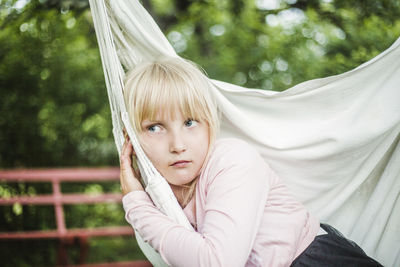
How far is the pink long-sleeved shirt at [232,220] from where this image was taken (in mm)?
945

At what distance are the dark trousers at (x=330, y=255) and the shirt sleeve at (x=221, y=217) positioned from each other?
0.63 ft

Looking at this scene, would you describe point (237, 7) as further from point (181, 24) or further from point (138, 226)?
point (138, 226)

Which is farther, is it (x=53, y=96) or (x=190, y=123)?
(x=53, y=96)

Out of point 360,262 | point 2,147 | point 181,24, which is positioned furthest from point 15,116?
point 360,262

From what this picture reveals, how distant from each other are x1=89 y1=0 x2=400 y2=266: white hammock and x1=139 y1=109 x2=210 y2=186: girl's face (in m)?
0.14

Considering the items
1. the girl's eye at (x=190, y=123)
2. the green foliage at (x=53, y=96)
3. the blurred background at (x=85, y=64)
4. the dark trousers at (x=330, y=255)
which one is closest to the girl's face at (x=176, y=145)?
the girl's eye at (x=190, y=123)

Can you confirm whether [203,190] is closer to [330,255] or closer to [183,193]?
[183,193]

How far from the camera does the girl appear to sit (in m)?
0.98

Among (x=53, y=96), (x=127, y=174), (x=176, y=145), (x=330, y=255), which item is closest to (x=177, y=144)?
(x=176, y=145)

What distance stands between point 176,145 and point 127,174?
221mm

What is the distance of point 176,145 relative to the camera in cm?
108

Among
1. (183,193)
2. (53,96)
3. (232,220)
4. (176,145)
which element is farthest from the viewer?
(53,96)

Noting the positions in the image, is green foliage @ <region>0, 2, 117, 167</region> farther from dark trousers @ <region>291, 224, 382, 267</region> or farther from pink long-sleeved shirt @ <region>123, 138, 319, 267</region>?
dark trousers @ <region>291, 224, 382, 267</region>

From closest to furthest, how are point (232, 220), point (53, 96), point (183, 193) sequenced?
point (232, 220) < point (183, 193) < point (53, 96)
